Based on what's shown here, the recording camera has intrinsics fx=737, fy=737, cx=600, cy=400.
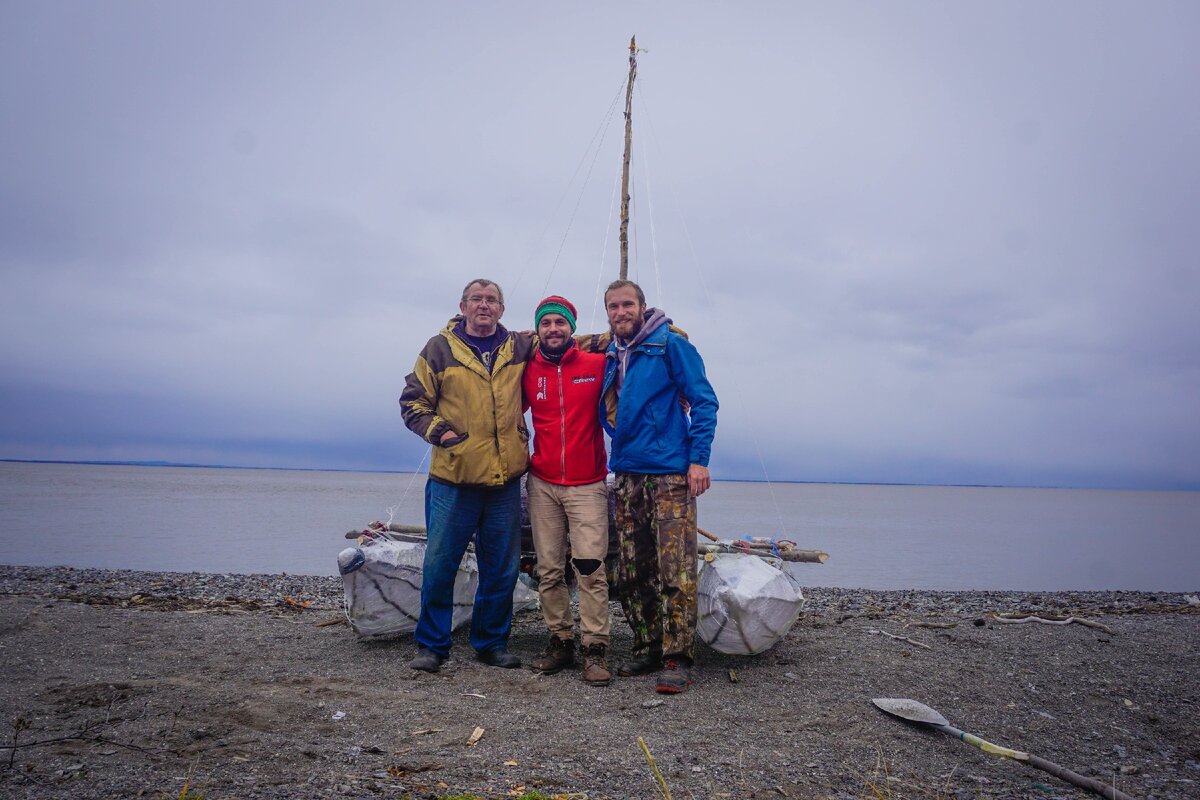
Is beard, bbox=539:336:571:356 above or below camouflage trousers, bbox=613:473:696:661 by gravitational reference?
above

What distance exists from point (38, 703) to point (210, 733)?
134cm

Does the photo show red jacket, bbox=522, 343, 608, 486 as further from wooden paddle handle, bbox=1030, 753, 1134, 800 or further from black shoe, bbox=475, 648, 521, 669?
wooden paddle handle, bbox=1030, 753, 1134, 800

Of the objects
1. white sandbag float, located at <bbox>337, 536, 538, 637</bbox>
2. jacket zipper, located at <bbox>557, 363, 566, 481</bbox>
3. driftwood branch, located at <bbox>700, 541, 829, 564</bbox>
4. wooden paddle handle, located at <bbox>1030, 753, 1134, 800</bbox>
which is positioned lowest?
wooden paddle handle, located at <bbox>1030, 753, 1134, 800</bbox>

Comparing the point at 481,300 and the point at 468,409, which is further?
the point at 481,300

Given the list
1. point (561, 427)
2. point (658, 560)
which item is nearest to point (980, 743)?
point (658, 560)

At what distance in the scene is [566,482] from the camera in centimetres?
519

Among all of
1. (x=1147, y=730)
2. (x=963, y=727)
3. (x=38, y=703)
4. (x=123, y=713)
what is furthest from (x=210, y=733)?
(x=1147, y=730)

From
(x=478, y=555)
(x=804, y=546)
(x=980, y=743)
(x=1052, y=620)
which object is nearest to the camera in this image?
(x=980, y=743)

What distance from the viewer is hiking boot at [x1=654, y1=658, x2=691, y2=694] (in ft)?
15.7

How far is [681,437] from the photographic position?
5168mm

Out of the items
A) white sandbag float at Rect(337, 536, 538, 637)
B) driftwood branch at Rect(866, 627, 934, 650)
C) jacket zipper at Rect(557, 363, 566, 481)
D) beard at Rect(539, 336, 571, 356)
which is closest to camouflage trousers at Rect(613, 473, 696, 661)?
jacket zipper at Rect(557, 363, 566, 481)

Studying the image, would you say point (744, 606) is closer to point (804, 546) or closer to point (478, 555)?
point (478, 555)

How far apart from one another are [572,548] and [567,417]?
3.04 feet

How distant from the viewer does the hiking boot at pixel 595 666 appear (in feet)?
16.3
